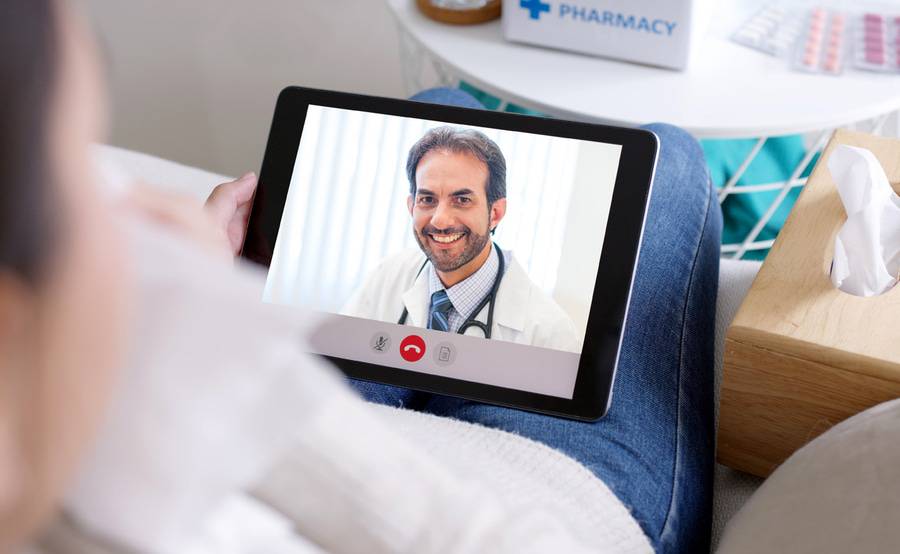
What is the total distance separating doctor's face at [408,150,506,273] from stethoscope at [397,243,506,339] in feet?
0.05

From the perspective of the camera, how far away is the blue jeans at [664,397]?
1.94 feet

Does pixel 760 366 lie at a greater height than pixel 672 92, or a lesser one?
lesser

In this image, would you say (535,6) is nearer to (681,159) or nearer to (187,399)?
(681,159)

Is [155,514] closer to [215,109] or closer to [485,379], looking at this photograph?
[485,379]

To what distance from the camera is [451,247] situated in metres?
0.64

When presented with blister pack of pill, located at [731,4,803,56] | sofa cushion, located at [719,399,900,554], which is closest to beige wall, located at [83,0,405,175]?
blister pack of pill, located at [731,4,803,56]

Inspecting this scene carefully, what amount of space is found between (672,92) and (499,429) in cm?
56

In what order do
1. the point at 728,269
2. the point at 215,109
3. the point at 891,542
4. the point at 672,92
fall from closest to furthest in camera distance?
1. the point at 891,542
2. the point at 728,269
3. the point at 672,92
4. the point at 215,109

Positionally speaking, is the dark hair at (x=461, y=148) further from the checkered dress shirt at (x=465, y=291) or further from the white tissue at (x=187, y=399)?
the white tissue at (x=187, y=399)

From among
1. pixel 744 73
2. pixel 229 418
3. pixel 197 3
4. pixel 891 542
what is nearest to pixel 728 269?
pixel 744 73

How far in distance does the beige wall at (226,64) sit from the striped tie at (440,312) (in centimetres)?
108

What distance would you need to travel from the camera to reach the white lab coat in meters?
0.61

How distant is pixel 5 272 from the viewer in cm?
19

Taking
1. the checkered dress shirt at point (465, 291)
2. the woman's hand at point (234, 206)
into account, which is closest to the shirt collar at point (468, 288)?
the checkered dress shirt at point (465, 291)
